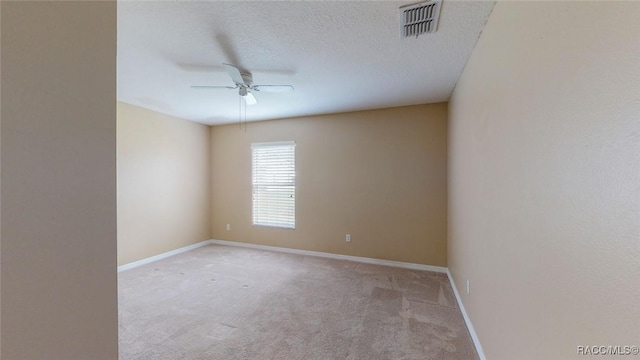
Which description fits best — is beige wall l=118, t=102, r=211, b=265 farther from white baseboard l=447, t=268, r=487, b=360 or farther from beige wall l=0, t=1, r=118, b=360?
white baseboard l=447, t=268, r=487, b=360

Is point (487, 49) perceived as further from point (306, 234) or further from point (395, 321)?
point (306, 234)

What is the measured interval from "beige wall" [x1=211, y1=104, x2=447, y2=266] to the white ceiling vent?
80.1 inches

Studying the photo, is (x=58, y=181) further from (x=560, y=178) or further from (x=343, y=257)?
(x=343, y=257)

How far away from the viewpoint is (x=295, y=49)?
7.22 ft

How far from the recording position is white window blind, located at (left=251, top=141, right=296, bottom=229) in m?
4.72

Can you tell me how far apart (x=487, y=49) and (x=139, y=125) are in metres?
4.69

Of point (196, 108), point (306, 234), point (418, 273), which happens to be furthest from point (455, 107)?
point (196, 108)

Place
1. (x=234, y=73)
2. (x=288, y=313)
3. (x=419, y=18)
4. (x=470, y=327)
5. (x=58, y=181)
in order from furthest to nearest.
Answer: (x=288, y=313) → (x=234, y=73) → (x=470, y=327) → (x=419, y=18) → (x=58, y=181)

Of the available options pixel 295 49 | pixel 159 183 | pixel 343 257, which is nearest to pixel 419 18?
pixel 295 49

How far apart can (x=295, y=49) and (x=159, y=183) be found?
3592mm

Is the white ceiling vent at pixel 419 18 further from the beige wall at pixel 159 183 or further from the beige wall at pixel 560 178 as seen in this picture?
the beige wall at pixel 159 183

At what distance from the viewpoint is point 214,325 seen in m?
2.35

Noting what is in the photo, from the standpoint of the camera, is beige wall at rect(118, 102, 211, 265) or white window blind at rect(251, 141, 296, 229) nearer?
beige wall at rect(118, 102, 211, 265)

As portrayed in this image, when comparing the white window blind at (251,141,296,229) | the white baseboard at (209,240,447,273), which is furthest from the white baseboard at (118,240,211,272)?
the white window blind at (251,141,296,229)
